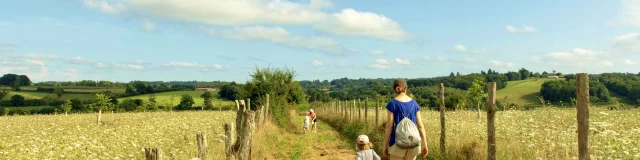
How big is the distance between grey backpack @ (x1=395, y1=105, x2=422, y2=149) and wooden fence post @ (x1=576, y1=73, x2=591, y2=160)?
6.58 ft

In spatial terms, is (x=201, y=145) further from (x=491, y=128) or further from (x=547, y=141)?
(x=547, y=141)

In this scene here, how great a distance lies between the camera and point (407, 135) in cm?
568

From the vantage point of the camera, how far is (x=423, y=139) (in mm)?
6141

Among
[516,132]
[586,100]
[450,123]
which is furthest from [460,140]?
[586,100]

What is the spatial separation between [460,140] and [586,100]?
418 centimetres

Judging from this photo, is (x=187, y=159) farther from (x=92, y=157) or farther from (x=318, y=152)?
(x=318, y=152)

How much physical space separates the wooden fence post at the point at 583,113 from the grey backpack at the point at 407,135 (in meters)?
2.01

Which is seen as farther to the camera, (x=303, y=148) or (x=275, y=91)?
(x=275, y=91)

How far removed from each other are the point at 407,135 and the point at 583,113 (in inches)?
86.3

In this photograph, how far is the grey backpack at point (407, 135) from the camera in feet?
18.6

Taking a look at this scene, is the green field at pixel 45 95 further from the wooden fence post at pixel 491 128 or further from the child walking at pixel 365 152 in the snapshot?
the wooden fence post at pixel 491 128

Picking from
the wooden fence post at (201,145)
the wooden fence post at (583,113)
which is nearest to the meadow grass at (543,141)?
the wooden fence post at (583,113)

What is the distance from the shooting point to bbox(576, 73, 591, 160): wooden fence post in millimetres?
4746

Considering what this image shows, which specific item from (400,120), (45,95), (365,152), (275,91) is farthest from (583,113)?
(45,95)
